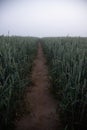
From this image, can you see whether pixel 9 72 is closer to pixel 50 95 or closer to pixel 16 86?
pixel 16 86

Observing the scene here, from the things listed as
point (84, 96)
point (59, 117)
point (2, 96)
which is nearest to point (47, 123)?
point (59, 117)

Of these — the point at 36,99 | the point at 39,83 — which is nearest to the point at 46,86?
the point at 39,83

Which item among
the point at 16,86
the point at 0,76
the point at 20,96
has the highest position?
the point at 0,76

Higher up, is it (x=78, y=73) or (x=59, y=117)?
(x=78, y=73)

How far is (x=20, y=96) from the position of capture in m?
2.37

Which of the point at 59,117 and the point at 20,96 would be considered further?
the point at 20,96

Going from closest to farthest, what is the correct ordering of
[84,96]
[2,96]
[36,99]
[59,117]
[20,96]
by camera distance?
[2,96] → [84,96] → [59,117] → [20,96] → [36,99]

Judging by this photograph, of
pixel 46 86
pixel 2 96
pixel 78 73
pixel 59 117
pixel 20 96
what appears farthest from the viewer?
pixel 46 86

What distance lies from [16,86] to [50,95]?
0.77 m

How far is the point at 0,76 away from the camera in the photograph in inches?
77.9

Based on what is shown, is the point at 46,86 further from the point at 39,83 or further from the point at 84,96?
the point at 84,96

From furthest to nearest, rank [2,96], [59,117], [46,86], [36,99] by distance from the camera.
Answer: [46,86] < [36,99] < [59,117] < [2,96]

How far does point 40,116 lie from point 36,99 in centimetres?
50

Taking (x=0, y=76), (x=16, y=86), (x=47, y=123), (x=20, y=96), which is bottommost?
(x=47, y=123)
